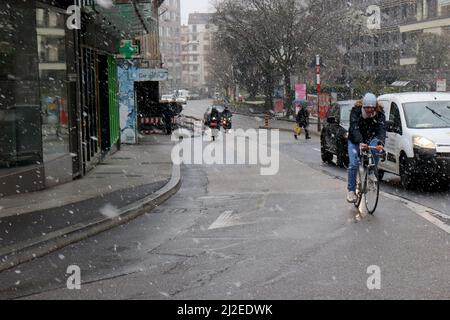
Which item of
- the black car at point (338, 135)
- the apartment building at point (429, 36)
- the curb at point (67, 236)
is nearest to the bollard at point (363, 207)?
the curb at point (67, 236)

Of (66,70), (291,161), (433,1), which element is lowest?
(291,161)

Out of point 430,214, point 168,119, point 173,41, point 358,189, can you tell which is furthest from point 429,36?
point 173,41

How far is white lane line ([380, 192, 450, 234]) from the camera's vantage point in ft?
30.6

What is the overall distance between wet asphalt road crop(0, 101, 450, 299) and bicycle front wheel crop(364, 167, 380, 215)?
0.17m

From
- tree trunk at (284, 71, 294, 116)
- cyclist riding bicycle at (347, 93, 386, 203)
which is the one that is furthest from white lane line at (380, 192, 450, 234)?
tree trunk at (284, 71, 294, 116)

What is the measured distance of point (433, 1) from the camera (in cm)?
6384

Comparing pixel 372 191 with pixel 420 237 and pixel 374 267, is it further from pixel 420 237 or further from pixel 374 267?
pixel 374 267

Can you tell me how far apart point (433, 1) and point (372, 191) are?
57756 millimetres

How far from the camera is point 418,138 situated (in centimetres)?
1291

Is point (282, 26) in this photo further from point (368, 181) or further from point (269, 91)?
point (368, 181)

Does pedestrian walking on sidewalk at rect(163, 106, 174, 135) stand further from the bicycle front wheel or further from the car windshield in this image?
the bicycle front wheel

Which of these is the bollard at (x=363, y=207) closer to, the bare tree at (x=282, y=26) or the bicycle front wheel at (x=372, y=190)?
the bicycle front wheel at (x=372, y=190)

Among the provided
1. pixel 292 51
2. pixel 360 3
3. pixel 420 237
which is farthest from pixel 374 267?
pixel 360 3

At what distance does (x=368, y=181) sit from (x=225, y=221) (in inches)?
84.0
